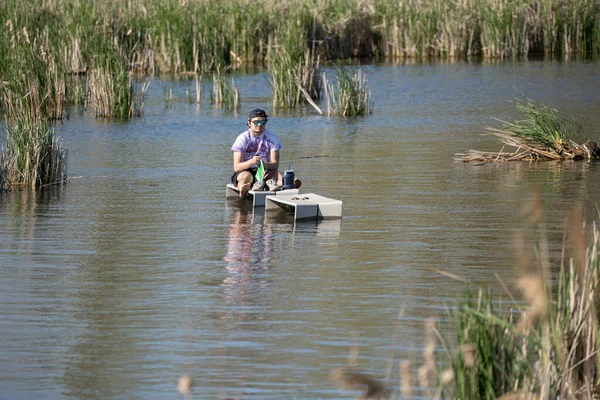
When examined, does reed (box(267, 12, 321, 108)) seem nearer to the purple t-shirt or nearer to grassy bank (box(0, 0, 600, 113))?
grassy bank (box(0, 0, 600, 113))

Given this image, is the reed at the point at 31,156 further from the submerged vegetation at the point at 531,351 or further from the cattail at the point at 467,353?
the cattail at the point at 467,353

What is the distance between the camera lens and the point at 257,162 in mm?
12625

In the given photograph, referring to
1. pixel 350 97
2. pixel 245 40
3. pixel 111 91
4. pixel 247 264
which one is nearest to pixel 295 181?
pixel 247 264

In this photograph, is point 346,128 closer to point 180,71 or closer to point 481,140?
point 481,140

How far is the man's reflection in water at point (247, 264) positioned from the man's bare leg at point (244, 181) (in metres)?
0.34

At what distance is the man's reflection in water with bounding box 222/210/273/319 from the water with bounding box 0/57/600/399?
0.08 feet

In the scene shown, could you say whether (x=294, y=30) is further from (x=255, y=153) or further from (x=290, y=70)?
(x=255, y=153)

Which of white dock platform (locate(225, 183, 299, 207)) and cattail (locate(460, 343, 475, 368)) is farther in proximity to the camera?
white dock platform (locate(225, 183, 299, 207))

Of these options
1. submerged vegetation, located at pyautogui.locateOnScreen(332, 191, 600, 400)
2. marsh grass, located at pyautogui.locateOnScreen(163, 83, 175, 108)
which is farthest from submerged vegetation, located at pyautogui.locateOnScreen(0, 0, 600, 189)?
submerged vegetation, located at pyautogui.locateOnScreen(332, 191, 600, 400)

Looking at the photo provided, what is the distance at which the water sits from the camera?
6766 millimetres

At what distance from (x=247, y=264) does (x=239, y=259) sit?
0.23 m

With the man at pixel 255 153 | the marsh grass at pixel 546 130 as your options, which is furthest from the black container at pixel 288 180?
the marsh grass at pixel 546 130

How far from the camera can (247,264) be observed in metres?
9.63

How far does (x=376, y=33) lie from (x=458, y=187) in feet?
69.8
